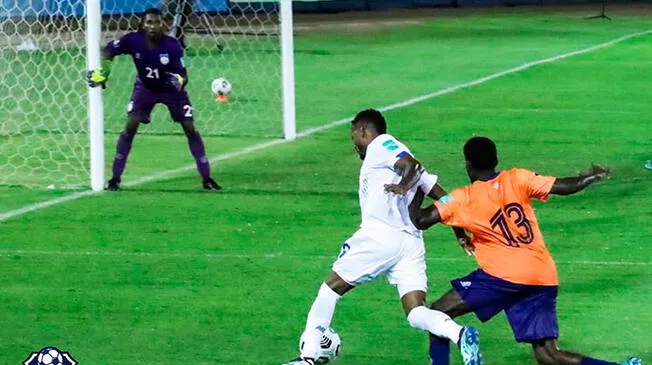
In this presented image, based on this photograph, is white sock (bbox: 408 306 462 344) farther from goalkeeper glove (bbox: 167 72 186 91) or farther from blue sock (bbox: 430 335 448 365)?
goalkeeper glove (bbox: 167 72 186 91)

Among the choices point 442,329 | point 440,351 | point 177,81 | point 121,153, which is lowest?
point 121,153

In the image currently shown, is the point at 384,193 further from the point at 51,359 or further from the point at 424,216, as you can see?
the point at 51,359

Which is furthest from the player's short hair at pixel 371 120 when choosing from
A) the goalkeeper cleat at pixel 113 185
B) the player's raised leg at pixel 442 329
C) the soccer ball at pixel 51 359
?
the goalkeeper cleat at pixel 113 185

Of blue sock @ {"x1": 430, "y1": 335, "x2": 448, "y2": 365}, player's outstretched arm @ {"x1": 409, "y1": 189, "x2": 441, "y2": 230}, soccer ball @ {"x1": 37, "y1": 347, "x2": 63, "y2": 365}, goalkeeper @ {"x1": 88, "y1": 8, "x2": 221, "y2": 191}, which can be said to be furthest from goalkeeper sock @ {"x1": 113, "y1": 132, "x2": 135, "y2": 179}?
soccer ball @ {"x1": 37, "y1": 347, "x2": 63, "y2": 365}

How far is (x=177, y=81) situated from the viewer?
15.4 meters

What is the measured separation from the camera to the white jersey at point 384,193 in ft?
29.6

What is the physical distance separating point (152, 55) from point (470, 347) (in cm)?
775

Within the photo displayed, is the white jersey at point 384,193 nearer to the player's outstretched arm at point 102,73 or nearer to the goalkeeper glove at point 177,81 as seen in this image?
the goalkeeper glove at point 177,81

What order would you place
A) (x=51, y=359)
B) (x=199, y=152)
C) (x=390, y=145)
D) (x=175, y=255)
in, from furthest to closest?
(x=199, y=152)
(x=175, y=255)
(x=390, y=145)
(x=51, y=359)

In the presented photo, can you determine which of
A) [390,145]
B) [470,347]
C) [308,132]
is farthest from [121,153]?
[470,347]

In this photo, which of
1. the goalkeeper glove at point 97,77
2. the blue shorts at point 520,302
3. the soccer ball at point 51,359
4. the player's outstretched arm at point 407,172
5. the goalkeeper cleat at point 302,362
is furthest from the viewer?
the goalkeeper glove at point 97,77

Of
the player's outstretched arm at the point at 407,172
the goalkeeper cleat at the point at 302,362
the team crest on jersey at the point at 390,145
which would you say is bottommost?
the goalkeeper cleat at the point at 302,362

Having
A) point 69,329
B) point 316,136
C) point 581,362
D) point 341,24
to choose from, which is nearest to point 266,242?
point 69,329

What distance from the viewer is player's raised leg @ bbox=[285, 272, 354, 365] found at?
894 centimetres
